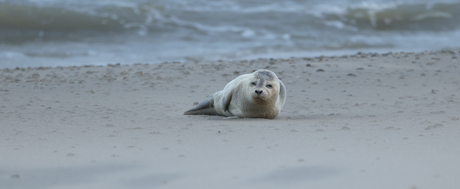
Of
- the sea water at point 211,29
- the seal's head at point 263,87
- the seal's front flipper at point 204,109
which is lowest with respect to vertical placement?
the seal's front flipper at point 204,109

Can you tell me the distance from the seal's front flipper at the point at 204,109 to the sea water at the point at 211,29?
7.66 meters

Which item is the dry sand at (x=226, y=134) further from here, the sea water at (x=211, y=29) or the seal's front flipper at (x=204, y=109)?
the sea water at (x=211, y=29)

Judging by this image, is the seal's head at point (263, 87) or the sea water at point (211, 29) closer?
the seal's head at point (263, 87)

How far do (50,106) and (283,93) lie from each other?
106 inches

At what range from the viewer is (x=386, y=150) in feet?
10.2

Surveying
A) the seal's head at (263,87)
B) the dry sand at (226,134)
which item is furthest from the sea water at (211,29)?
the seal's head at (263,87)

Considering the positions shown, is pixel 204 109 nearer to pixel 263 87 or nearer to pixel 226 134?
pixel 263 87

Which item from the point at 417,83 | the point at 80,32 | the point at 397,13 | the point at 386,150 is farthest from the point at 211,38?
the point at 386,150

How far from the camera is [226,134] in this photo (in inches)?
154

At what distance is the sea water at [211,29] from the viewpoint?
14.8 m

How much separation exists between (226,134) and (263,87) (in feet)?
3.15

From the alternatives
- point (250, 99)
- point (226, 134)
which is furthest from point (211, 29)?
point (226, 134)

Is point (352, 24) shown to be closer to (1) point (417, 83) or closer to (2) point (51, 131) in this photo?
(1) point (417, 83)

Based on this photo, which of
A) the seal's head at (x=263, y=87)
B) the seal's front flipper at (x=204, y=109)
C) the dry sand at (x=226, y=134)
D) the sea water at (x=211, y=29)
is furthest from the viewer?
the sea water at (x=211, y=29)
